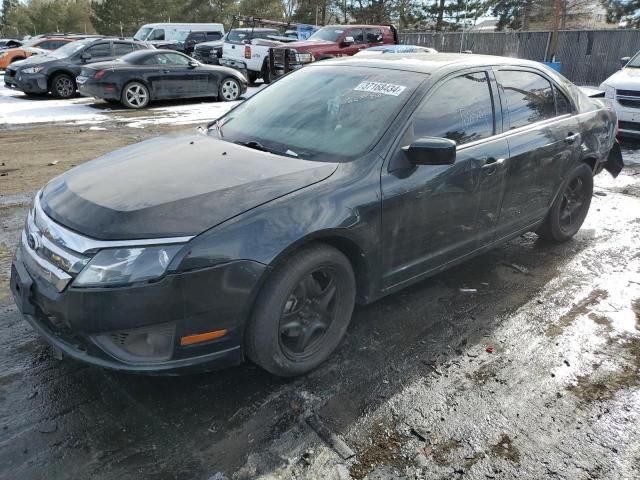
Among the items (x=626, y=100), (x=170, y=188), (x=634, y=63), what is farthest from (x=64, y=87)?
(x=634, y=63)

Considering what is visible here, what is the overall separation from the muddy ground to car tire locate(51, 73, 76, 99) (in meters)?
11.6

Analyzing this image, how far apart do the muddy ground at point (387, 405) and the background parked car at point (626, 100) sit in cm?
684

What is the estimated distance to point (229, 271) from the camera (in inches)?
94.1

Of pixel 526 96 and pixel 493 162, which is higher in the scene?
pixel 526 96

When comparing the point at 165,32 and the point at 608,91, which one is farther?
the point at 165,32

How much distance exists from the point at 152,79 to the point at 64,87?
2.90 m

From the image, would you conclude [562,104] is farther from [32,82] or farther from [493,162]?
[32,82]

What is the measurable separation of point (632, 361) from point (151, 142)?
134 inches

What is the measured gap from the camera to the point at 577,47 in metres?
23.0

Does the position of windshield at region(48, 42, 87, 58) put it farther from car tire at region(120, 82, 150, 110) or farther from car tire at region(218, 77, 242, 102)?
car tire at region(218, 77, 242, 102)

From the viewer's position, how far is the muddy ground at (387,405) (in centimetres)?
233

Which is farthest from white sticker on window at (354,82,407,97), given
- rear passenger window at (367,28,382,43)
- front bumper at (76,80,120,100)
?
rear passenger window at (367,28,382,43)

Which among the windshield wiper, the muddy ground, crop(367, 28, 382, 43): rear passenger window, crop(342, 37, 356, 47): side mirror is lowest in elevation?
the muddy ground

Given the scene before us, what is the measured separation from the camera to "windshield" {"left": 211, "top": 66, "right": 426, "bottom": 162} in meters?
3.15
